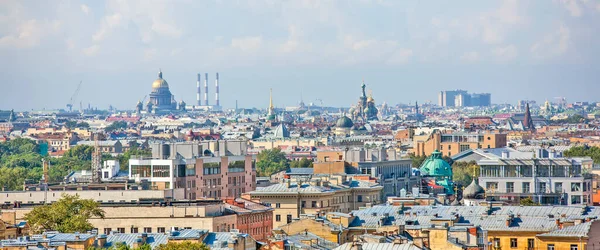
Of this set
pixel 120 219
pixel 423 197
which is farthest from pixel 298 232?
pixel 423 197

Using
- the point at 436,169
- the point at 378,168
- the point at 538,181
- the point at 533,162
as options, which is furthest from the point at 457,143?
the point at 538,181

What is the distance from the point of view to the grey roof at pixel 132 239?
195ft

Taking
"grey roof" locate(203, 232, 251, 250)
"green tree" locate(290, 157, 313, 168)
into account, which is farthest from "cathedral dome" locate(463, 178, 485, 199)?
"green tree" locate(290, 157, 313, 168)

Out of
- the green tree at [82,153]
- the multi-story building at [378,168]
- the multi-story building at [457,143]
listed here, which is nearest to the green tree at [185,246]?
the multi-story building at [378,168]

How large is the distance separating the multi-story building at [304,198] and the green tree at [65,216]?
519 inches

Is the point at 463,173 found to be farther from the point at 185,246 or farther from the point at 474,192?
the point at 185,246

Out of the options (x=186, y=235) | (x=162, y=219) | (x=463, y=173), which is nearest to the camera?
(x=186, y=235)

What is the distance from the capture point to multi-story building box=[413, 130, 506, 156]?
16700cm

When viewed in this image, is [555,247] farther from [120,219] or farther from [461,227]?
[120,219]

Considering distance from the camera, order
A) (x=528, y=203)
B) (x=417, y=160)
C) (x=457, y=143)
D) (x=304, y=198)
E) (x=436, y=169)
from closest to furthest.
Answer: (x=528, y=203)
(x=304, y=198)
(x=436, y=169)
(x=417, y=160)
(x=457, y=143)

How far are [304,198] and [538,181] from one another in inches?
634

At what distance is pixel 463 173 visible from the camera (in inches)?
5089

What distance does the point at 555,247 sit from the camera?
2415 inches

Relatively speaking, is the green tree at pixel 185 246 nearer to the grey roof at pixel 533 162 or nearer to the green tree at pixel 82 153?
the grey roof at pixel 533 162
